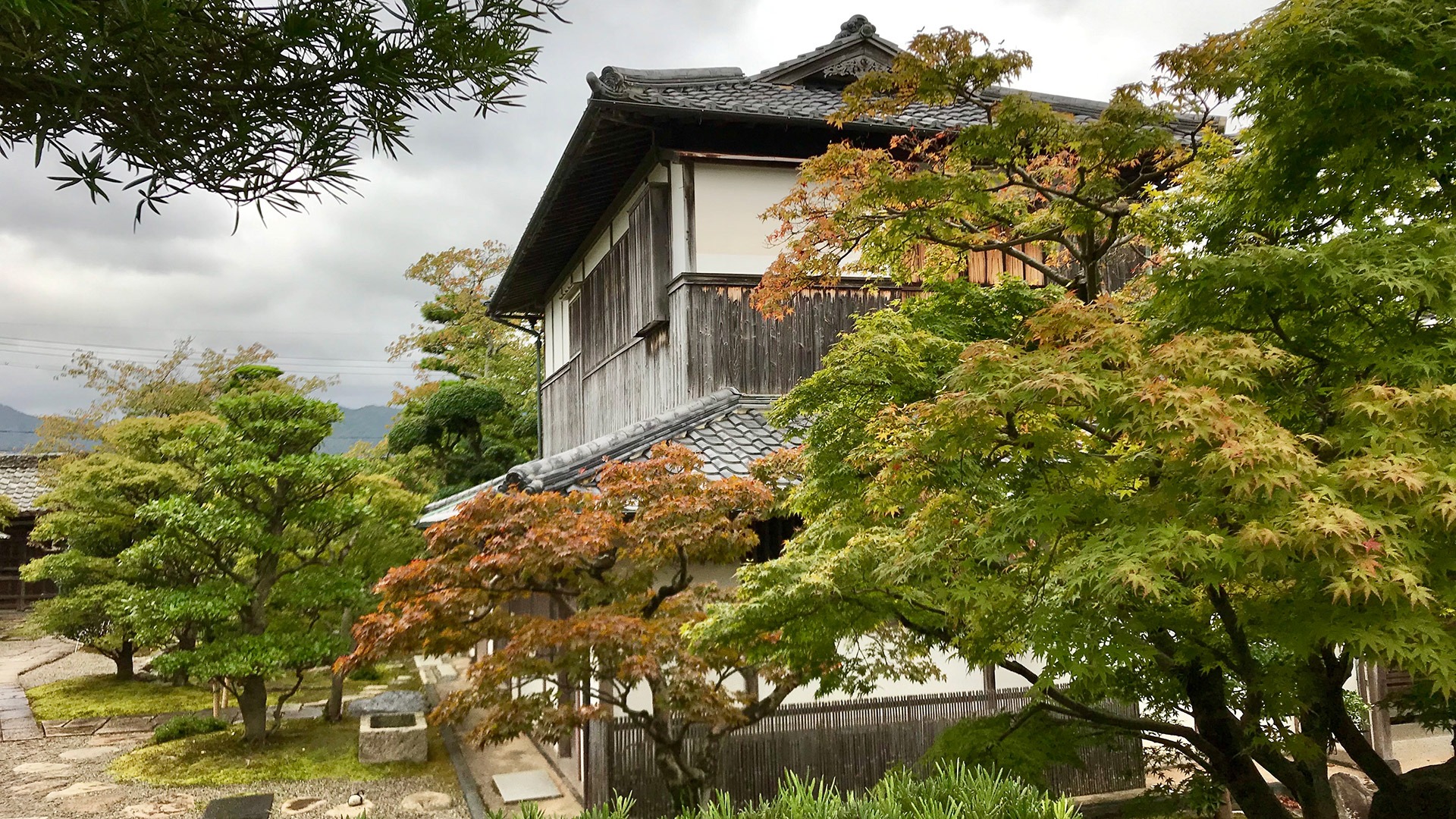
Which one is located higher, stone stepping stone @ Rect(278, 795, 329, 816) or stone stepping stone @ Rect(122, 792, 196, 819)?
stone stepping stone @ Rect(122, 792, 196, 819)

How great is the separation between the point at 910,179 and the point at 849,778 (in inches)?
236

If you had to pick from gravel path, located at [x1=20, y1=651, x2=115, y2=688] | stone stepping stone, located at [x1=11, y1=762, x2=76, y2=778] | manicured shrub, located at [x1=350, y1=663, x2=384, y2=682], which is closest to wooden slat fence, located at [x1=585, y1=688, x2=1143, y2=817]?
stone stepping stone, located at [x1=11, y1=762, x2=76, y2=778]

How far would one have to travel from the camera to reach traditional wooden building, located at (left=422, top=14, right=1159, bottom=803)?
9672mm

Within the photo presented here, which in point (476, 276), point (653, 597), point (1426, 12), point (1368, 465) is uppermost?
point (476, 276)

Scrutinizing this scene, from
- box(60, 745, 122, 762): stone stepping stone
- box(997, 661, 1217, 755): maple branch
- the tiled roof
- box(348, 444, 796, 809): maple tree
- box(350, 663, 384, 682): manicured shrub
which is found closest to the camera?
box(997, 661, 1217, 755): maple branch

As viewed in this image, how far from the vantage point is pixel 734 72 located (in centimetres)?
1294

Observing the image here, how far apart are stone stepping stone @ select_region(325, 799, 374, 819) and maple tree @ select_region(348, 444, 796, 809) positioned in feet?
8.91

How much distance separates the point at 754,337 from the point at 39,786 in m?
9.88

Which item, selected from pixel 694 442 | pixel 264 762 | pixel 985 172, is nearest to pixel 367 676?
pixel 264 762

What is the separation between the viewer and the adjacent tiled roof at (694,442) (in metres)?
9.55

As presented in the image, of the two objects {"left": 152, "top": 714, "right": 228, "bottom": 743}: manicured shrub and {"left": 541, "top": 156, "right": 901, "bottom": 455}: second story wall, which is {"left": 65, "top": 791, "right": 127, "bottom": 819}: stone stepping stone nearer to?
{"left": 152, "top": 714, "right": 228, "bottom": 743}: manicured shrub

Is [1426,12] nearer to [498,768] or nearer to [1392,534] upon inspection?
[1392,534]

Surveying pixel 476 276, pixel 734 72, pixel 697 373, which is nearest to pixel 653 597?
pixel 697 373

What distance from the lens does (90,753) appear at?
1259cm
